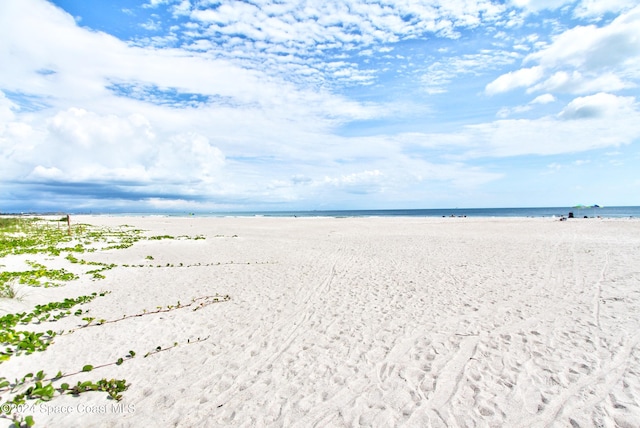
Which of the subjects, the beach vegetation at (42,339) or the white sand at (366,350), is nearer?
the white sand at (366,350)

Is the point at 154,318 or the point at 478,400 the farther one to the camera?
the point at 154,318

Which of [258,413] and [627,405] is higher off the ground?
[627,405]

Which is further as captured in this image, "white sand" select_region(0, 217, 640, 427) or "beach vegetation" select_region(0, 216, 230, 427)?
"beach vegetation" select_region(0, 216, 230, 427)

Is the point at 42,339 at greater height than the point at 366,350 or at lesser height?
lesser

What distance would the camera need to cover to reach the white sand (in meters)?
4.39

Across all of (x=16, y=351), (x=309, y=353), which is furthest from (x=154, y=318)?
(x=309, y=353)

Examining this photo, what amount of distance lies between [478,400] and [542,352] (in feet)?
7.17

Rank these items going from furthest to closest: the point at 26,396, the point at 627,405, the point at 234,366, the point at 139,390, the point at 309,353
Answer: the point at 309,353 → the point at 234,366 → the point at 139,390 → the point at 26,396 → the point at 627,405

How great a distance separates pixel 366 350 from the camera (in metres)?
6.14

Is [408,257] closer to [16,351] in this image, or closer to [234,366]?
[234,366]

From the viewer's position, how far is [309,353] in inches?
241

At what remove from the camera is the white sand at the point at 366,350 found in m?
4.39

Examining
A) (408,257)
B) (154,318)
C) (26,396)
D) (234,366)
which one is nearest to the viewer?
(26,396)

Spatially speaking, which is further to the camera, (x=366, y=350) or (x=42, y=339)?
(x=42, y=339)
